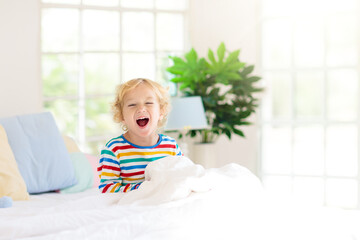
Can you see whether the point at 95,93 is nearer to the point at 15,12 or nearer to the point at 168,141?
the point at 15,12

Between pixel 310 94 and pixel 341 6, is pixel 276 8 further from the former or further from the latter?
pixel 310 94

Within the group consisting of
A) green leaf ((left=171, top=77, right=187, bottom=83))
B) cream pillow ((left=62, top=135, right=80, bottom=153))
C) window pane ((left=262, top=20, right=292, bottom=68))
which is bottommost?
cream pillow ((left=62, top=135, right=80, bottom=153))

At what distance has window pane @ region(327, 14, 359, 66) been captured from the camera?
15.0ft

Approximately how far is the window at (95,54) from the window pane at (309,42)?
101 centimetres

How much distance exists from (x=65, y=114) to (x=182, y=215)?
2330mm

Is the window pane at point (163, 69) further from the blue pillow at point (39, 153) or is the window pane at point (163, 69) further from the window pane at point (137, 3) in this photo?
the blue pillow at point (39, 153)

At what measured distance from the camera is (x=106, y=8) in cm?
426

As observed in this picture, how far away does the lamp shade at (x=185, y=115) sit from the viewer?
396 cm

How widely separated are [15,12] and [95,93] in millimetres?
880

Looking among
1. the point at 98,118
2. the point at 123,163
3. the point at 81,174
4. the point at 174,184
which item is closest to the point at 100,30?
the point at 98,118

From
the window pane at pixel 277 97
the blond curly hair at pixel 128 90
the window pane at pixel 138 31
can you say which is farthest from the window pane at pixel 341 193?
the blond curly hair at pixel 128 90

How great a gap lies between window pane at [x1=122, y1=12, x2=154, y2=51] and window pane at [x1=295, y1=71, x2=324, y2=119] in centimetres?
123

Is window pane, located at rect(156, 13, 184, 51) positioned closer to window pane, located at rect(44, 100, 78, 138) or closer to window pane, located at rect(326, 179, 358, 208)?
window pane, located at rect(44, 100, 78, 138)

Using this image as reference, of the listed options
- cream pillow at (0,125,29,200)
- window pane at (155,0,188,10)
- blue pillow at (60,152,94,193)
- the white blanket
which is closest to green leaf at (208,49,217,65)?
window pane at (155,0,188,10)
